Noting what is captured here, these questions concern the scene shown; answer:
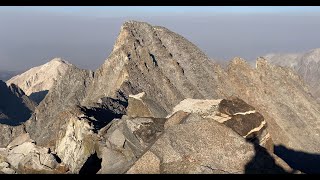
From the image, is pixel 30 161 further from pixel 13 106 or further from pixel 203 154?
pixel 13 106

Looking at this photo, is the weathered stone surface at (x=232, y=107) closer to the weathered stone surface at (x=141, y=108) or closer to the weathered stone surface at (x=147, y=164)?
the weathered stone surface at (x=141, y=108)

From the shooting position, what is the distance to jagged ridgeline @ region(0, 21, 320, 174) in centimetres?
3428

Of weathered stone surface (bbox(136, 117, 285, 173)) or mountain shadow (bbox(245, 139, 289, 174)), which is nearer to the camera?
weathered stone surface (bbox(136, 117, 285, 173))

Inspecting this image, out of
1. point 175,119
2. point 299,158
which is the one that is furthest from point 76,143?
point 299,158

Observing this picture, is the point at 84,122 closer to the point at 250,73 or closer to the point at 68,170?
the point at 68,170

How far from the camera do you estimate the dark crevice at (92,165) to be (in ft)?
135

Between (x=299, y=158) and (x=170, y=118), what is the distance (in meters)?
22.5

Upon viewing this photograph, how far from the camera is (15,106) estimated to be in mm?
192375

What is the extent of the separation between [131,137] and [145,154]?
7769mm

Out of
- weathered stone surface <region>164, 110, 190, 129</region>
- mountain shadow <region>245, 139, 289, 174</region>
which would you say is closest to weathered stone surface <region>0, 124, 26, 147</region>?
weathered stone surface <region>164, 110, 190, 129</region>

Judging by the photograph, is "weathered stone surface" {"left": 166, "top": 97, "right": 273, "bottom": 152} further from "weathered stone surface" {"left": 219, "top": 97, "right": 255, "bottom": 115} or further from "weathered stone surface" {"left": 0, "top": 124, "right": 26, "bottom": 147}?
"weathered stone surface" {"left": 0, "top": 124, "right": 26, "bottom": 147}

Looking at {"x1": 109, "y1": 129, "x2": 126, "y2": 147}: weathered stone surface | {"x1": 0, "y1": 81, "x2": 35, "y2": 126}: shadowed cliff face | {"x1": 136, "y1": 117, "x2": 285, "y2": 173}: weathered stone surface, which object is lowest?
{"x1": 0, "y1": 81, "x2": 35, "y2": 126}: shadowed cliff face

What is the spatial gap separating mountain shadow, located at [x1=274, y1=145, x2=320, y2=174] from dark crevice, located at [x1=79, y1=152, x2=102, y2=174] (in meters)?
23.8
